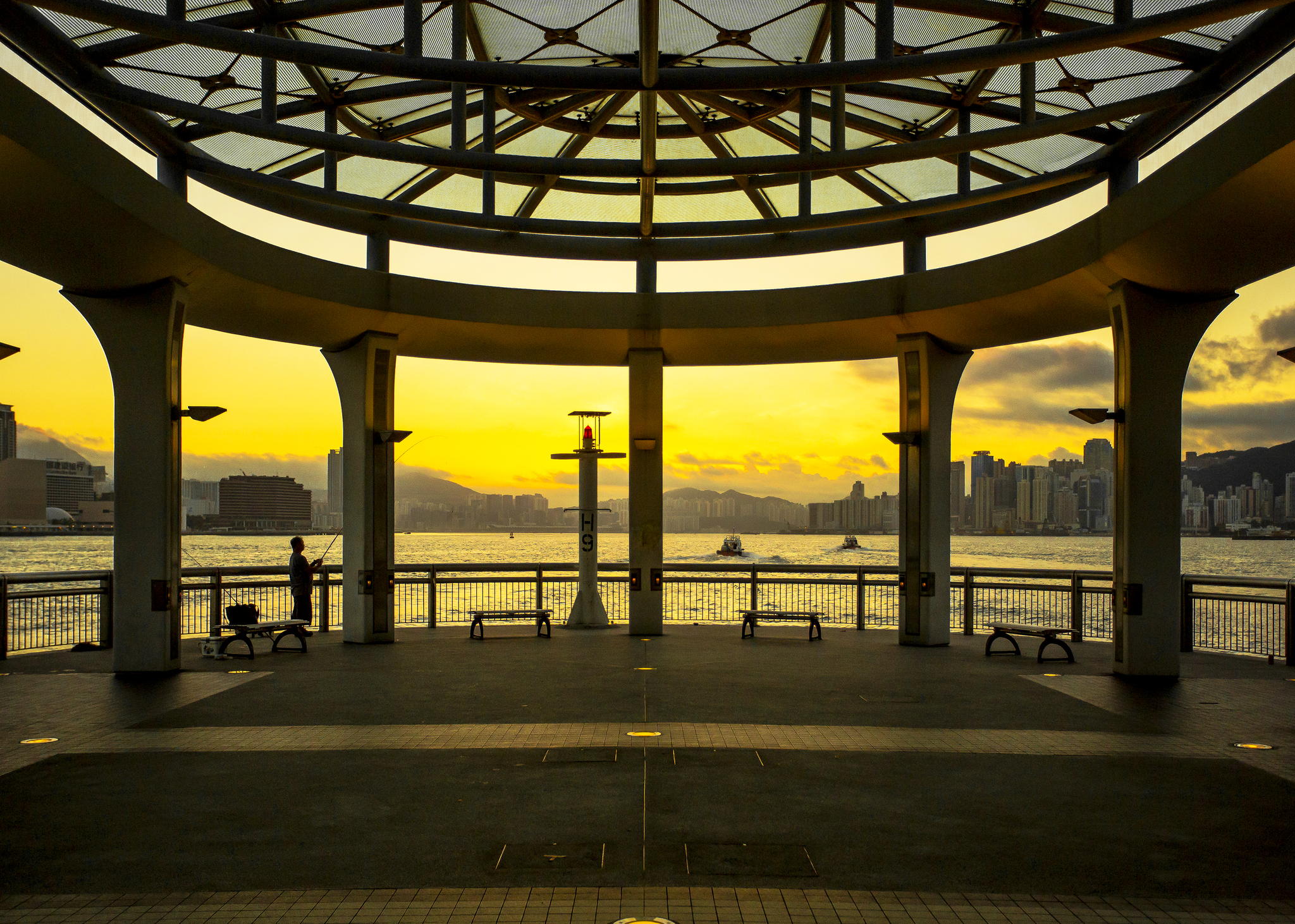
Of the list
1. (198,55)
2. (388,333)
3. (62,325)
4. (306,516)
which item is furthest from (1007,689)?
(62,325)

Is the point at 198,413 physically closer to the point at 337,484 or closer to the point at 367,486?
the point at 367,486

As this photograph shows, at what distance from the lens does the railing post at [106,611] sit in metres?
14.0

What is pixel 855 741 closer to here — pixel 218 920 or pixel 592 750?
pixel 592 750

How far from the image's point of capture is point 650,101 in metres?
9.98

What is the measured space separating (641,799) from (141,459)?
28.0ft

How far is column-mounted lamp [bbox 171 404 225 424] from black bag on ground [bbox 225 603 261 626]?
2948 millimetres

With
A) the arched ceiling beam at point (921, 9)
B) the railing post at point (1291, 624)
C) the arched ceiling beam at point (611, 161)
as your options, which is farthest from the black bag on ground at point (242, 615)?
the railing post at point (1291, 624)

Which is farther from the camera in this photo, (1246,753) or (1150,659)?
(1150,659)

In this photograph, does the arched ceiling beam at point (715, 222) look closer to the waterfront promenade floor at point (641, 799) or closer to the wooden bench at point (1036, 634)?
the wooden bench at point (1036, 634)

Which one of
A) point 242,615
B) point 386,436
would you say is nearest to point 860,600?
point 386,436

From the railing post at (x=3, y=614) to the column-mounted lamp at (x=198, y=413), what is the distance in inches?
140

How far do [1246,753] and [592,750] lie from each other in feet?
17.5

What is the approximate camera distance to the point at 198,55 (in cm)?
1021

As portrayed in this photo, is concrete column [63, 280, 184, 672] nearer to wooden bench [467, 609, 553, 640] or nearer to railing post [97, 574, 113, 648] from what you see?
railing post [97, 574, 113, 648]
